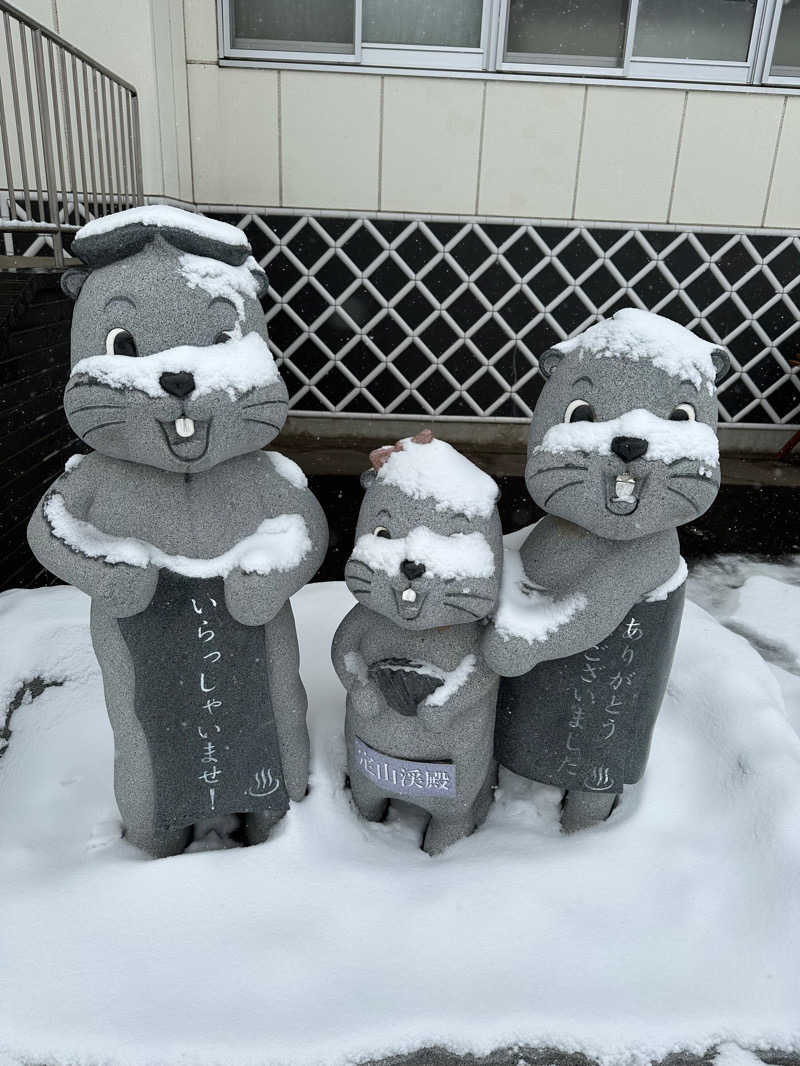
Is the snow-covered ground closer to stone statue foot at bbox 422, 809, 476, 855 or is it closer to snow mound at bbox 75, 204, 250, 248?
stone statue foot at bbox 422, 809, 476, 855

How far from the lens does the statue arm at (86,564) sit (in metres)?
1.45

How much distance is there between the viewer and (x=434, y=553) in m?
1.46

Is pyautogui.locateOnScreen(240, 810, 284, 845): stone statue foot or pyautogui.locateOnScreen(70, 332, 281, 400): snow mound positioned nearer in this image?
pyautogui.locateOnScreen(70, 332, 281, 400): snow mound

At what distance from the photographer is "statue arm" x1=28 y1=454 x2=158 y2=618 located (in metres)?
1.45

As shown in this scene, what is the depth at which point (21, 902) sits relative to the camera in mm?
1519

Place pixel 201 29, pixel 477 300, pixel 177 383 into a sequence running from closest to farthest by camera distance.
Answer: pixel 177 383 < pixel 201 29 < pixel 477 300

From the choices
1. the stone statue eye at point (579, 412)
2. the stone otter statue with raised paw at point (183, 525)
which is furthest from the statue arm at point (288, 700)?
the stone statue eye at point (579, 412)

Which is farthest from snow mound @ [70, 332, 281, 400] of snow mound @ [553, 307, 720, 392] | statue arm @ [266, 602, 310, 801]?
snow mound @ [553, 307, 720, 392]

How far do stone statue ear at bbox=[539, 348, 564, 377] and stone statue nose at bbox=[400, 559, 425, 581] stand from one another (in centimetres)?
50

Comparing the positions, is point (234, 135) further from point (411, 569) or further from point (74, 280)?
point (411, 569)

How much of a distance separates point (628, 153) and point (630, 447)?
397 centimetres

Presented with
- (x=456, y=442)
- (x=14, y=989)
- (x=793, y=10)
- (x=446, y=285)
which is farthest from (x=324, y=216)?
(x=14, y=989)

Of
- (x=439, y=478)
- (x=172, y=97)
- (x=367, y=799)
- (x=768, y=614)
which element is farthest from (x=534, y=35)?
(x=367, y=799)

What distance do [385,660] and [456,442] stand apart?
3.72m
